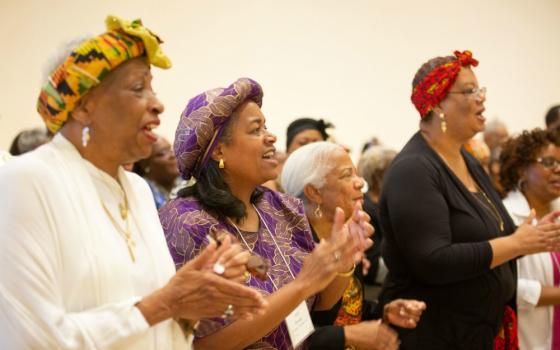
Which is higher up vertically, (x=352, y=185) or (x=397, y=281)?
(x=352, y=185)

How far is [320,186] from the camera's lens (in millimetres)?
2930

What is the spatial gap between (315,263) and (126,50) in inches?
33.7

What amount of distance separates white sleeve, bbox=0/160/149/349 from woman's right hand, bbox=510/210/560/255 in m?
1.96

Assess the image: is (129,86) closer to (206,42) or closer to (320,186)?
(320,186)

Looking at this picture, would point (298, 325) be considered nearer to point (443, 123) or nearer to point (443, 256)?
point (443, 256)

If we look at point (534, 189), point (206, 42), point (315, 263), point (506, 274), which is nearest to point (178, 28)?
point (206, 42)

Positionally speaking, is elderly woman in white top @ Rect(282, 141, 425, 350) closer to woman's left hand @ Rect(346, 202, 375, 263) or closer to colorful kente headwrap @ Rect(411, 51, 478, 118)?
woman's left hand @ Rect(346, 202, 375, 263)

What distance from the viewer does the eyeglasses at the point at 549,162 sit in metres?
3.83

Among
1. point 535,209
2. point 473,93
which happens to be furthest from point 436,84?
point 535,209

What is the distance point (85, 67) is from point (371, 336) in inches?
62.3

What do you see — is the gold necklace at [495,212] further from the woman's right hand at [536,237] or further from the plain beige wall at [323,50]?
the plain beige wall at [323,50]

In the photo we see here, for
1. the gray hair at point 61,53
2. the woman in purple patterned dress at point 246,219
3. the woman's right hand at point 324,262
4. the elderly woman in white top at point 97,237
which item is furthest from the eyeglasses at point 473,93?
the gray hair at point 61,53

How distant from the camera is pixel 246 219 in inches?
95.6

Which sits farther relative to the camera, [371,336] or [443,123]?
[443,123]
